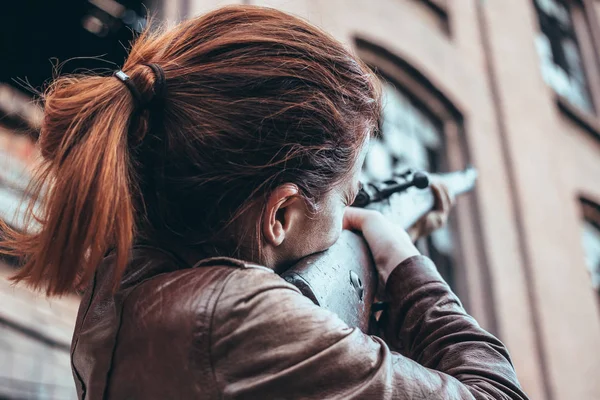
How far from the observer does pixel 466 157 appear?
5.14m

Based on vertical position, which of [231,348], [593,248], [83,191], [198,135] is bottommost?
[593,248]

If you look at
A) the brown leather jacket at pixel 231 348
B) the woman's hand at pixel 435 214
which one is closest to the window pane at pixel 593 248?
the woman's hand at pixel 435 214

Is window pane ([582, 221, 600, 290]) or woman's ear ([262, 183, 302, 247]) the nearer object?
woman's ear ([262, 183, 302, 247])

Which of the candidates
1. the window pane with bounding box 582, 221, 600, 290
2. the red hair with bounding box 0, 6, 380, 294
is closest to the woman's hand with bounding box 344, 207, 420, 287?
the red hair with bounding box 0, 6, 380, 294

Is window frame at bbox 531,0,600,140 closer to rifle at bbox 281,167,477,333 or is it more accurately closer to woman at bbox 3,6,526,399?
rifle at bbox 281,167,477,333

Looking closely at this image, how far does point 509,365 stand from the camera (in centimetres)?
113

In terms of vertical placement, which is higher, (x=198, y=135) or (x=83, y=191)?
(x=198, y=135)

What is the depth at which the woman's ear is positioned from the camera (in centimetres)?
113

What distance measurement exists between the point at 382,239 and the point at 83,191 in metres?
0.59

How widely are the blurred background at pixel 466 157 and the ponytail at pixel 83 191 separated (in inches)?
117

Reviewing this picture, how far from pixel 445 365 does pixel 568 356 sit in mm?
4241


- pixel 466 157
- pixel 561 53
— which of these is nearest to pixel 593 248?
pixel 466 157

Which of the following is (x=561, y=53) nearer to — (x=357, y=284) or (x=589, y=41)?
(x=589, y=41)

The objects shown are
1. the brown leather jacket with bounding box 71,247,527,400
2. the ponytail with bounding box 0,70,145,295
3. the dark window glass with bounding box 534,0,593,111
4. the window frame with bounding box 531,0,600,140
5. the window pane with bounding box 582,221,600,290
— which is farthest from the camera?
the window frame with bounding box 531,0,600,140
